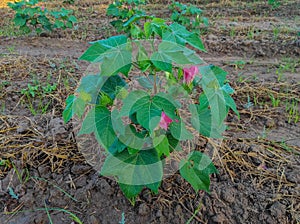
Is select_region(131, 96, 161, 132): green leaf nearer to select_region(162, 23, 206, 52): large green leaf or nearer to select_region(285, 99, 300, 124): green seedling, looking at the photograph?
select_region(162, 23, 206, 52): large green leaf

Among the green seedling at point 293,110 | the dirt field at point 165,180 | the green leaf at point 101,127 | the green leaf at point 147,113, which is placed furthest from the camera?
the green seedling at point 293,110

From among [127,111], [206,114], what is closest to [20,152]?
[127,111]

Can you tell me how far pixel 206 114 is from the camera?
1.27m

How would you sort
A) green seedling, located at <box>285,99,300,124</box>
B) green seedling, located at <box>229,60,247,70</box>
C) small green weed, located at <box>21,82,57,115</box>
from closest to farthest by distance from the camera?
green seedling, located at <box>285,99,300,124</box>
small green weed, located at <box>21,82,57,115</box>
green seedling, located at <box>229,60,247,70</box>

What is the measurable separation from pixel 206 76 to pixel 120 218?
70 centimetres

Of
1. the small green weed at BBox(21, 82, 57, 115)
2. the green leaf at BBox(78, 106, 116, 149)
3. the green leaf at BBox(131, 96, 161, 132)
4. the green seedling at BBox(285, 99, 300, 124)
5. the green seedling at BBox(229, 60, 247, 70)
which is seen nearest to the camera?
the green leaf at BBox(131, 96, 161, 132)

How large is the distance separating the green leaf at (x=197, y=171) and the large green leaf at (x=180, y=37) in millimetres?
476

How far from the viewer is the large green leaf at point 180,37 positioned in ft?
3.66

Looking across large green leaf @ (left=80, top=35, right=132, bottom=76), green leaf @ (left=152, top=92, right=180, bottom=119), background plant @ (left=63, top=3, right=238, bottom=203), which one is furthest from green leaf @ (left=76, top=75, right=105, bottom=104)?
green leaf @ (left=152, top=92, right=180, bottom=119)

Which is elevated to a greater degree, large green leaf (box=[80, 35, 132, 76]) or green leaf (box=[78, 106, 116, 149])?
large green leaf (box=[80, 35, 132, 76])

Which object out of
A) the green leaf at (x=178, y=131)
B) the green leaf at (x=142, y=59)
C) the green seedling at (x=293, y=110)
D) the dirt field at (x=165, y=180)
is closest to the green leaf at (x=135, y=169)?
Answer: the green leaf at (x=178, y=131)

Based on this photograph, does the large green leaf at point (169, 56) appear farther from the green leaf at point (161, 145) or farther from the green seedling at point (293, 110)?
the green seedling at point (293, 110)

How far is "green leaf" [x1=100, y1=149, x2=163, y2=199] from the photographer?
123cm

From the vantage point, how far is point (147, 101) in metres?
1.08
